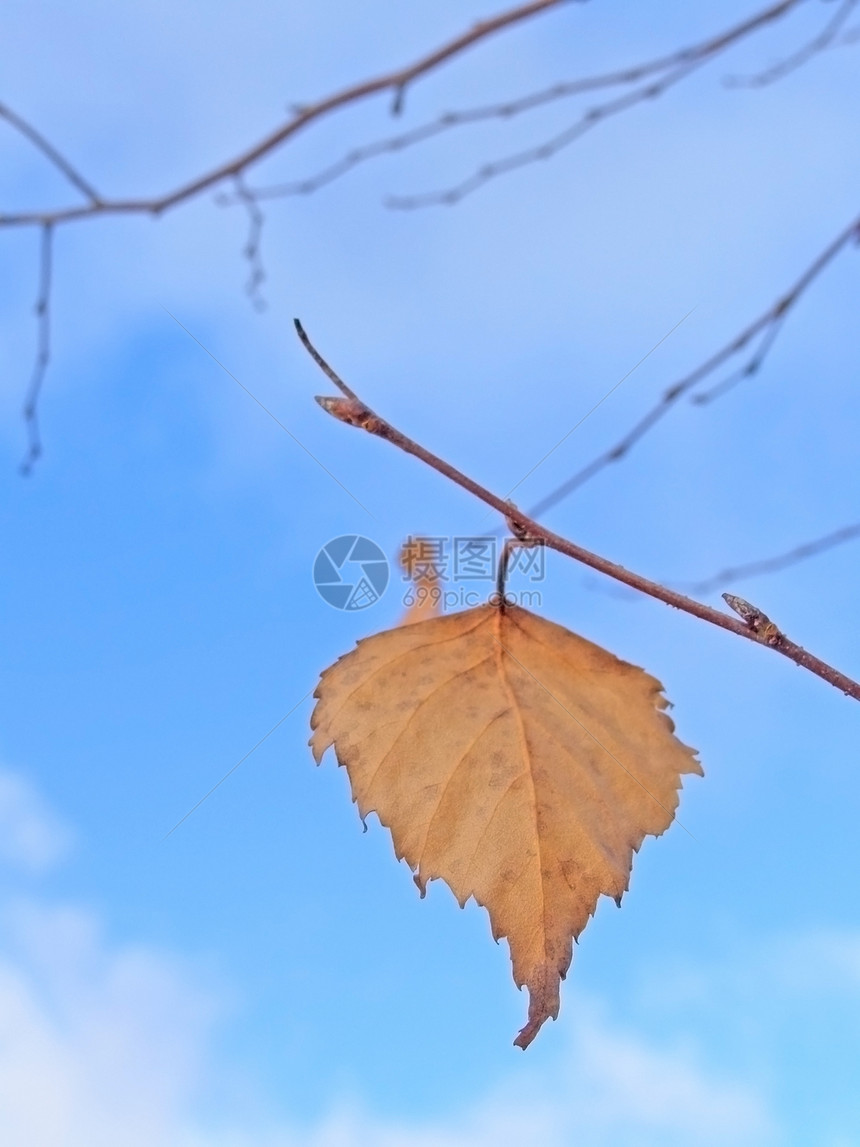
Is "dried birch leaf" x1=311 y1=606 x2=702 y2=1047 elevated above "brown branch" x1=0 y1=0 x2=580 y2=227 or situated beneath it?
situated beneath

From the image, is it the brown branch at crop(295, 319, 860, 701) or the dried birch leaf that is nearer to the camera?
the brown branch at crop(295, 319, 860, 701)

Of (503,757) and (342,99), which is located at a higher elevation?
(342,99)

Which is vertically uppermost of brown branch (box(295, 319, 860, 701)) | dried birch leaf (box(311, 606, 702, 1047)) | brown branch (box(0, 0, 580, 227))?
brown branch (box(0, 0, 580, 227))

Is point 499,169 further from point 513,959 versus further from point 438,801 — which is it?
point 513,959

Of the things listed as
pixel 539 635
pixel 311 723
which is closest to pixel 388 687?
pixel 311 723

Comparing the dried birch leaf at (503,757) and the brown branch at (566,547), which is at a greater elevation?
the brown branch at (566,547)

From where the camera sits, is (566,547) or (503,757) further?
(503,757)
